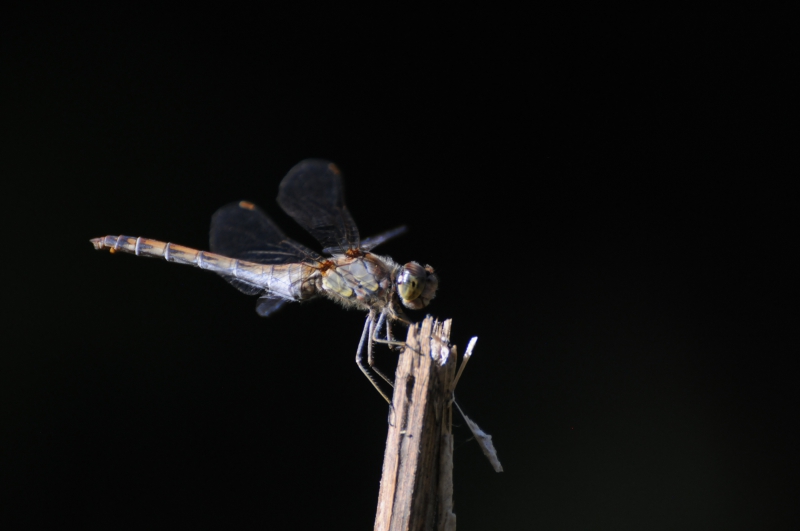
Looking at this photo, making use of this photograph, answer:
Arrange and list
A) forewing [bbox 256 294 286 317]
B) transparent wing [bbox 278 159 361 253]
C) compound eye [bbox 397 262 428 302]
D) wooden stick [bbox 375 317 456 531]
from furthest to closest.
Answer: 1. forewing [bbox 256 294 286 317]
2. transparent wing [bbox 278 159 361 253]
3. compound eye [bbox 397 262 428 302]
4. wooden stick [bbox 375 317 456 531]

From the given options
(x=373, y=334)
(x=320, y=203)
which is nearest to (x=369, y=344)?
(x=373, y=334)

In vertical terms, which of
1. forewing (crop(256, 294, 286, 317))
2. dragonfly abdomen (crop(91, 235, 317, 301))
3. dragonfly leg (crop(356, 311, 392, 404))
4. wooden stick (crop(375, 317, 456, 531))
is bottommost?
wooden stick (crop(375, 317, 456, 531))

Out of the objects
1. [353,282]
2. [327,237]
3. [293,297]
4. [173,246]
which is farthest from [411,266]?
[173,246]

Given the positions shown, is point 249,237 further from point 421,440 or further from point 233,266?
point 421,440

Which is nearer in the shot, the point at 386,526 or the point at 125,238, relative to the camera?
the point at 386,526

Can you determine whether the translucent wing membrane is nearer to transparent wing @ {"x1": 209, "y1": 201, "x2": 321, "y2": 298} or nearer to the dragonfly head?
transparent wing @ {"x1": 209, "y1": 201, "x2": 321, "y2": 298}

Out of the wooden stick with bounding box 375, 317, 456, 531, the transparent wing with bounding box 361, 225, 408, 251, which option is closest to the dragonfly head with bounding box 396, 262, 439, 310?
the transparent wing with bounding box 361, 225, 408, 251

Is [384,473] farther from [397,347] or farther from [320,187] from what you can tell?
[320,187]
